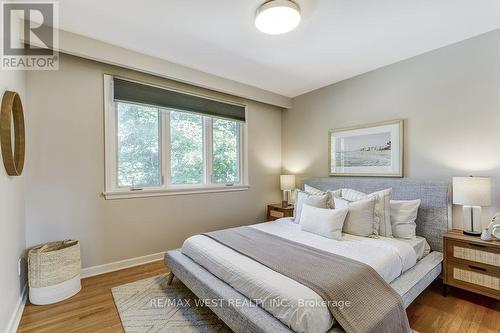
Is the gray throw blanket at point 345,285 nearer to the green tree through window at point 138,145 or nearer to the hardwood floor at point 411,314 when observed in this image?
the hardwood floor at point 411,314

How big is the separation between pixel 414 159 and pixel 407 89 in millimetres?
867

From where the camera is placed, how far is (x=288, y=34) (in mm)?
2371

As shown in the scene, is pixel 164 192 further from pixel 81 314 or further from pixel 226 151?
pixel 81 314

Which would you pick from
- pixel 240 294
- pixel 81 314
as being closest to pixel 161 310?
pixel 81 314

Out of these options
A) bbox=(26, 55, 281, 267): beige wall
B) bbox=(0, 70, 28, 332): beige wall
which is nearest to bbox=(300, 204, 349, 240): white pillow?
bbox=(26, 55, 281, 267): beige wall

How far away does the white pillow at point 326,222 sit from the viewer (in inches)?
92.5

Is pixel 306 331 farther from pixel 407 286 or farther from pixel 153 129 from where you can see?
pixel 153 129

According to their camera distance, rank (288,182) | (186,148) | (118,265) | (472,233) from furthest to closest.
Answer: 1. (288,182)
2. (186,148)
3. (118,265)
4. (472,233)

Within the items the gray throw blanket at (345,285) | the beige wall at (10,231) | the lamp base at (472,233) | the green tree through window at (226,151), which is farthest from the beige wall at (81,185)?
the lamp base at (472,233)

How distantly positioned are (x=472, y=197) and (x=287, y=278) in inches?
76.3

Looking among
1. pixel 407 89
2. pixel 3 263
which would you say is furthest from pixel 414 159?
pixel 3 263

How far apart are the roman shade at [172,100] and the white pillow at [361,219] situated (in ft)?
7.47

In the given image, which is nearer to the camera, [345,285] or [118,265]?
[345,285]

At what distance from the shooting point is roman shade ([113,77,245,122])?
9.18ft
